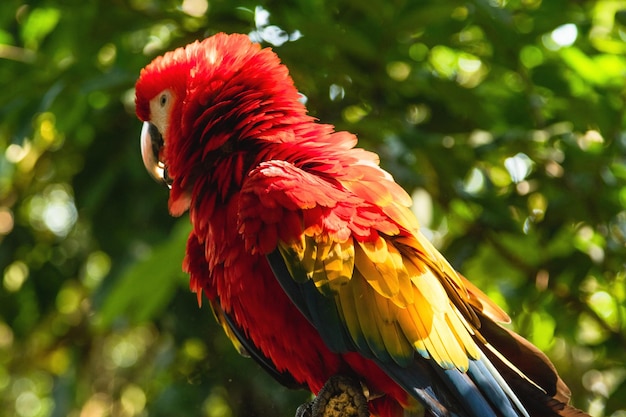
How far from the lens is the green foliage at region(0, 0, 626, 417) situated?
165 cm

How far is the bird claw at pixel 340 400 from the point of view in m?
1.12

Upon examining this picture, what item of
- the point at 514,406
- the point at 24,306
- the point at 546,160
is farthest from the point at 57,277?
the point at 514,406

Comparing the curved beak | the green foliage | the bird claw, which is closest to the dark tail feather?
the bird claw

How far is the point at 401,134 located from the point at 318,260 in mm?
577

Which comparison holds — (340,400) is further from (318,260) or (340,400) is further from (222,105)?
(222,105)

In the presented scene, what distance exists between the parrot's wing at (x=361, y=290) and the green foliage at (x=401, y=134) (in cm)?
43

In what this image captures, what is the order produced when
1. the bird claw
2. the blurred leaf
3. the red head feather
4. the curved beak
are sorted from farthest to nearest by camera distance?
1. the blurred leaf
2. the curved beak
3. the red head feather
4. the bird claw

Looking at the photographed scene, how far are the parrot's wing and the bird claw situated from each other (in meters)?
0.05

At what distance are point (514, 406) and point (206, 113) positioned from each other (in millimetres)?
615

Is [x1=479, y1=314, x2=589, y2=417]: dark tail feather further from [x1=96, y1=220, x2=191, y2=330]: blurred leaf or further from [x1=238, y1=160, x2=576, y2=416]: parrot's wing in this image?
[x1=96, y1=220, x2=191, y2=330]: blurred leaf

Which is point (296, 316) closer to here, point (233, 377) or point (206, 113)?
point (206, 113)

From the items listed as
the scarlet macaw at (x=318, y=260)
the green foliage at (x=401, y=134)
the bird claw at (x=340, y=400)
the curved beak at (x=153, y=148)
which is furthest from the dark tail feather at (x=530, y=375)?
the curved beak at (x=153, y=148)

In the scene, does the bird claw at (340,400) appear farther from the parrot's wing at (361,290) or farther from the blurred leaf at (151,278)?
the blurred leaf at (151,278)

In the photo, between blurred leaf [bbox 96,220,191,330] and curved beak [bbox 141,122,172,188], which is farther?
blurred leaf [bbox 96,220,191,330]
